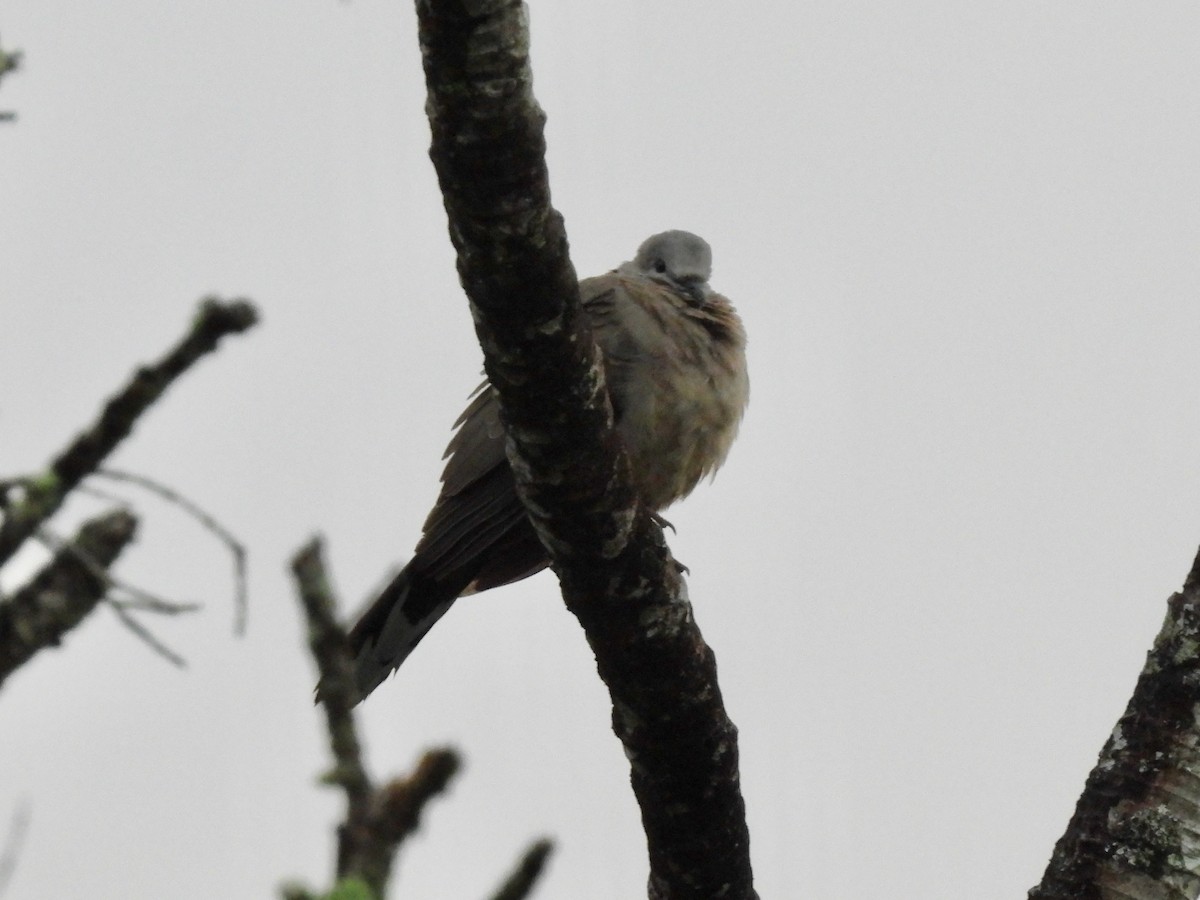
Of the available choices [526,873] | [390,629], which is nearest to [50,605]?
[526,873]

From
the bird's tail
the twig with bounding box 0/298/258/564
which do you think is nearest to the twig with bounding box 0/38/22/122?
the twig with bounding box 0/298/258/564

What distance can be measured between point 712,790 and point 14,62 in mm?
2134

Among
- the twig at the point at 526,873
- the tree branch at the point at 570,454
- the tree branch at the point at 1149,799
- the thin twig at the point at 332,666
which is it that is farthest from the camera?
the tree branch at the point at 1149,799

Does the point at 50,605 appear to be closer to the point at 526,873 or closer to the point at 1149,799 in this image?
the point at 526,873

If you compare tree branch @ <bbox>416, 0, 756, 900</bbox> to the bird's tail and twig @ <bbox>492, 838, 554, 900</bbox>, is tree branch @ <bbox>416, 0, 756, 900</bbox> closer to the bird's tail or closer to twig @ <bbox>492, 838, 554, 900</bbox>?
the bird's tail

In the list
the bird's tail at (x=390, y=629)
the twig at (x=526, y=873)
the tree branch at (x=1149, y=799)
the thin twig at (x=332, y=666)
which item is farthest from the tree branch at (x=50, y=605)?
the tree branch at (x=1149, y=799)

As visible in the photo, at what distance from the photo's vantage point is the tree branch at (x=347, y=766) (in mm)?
1420

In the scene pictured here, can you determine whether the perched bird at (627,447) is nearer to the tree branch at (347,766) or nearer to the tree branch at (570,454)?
the tree branch at (570,454)

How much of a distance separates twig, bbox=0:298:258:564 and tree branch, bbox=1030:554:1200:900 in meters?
2.08

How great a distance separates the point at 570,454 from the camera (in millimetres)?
3512

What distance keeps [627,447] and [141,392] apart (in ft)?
6.68

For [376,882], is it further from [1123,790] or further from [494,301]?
[1123,790]

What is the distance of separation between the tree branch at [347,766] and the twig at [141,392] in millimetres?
1555

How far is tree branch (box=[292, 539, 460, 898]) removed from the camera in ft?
4.66
